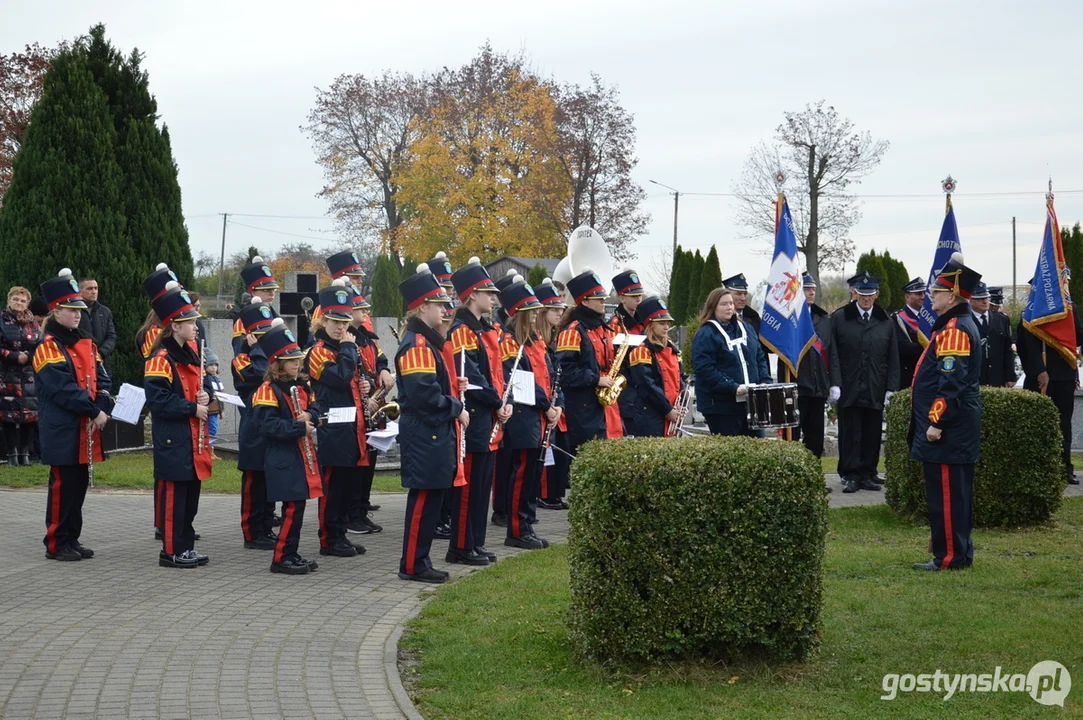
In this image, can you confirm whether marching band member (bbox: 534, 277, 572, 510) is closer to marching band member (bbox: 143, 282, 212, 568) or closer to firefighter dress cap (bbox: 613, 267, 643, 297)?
firefighter dress cap (bbox: 613, 267, 643, 297)

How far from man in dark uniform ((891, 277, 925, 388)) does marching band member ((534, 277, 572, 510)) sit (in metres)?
4.21

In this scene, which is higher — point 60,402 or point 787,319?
point 787,319

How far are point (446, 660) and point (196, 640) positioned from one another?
5.14 ft

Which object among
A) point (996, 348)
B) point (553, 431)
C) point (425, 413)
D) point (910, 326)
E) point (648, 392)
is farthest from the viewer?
point (910, 326)

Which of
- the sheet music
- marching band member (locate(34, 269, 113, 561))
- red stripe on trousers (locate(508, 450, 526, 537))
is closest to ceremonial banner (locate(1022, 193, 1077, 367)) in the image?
red stripe on trousers (locate(508, 450, 526, 537))

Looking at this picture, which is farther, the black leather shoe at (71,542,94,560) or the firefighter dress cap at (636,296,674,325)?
the firefighter dress cap at (636,296,674,325)

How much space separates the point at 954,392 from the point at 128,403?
636 cm

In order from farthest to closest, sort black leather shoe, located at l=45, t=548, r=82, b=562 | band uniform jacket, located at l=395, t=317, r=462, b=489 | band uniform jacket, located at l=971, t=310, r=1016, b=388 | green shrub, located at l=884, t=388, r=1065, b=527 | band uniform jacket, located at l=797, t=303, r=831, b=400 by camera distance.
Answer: band uniform jacket, located at l=971, t=310, r=1016, b=388
band uniform jacket, located at l=797, t=303, r=831, b=400
green shrub, located at l=884, t=388, r=1065, b=527
black leather shoe, located at l=45, t=548, r=82, b=562
band uniform jacket, located at l=395, t=317, r=462, b=489

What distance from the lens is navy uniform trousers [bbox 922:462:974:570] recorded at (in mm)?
8453

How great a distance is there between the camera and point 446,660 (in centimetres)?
638

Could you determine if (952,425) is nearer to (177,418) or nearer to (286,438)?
(286,438)

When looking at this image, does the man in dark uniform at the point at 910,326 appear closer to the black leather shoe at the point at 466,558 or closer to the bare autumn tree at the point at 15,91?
the black leather shoe at the point at 466,558

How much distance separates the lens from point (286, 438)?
339 inches

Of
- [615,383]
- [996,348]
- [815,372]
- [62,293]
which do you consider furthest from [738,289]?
[62,293]
